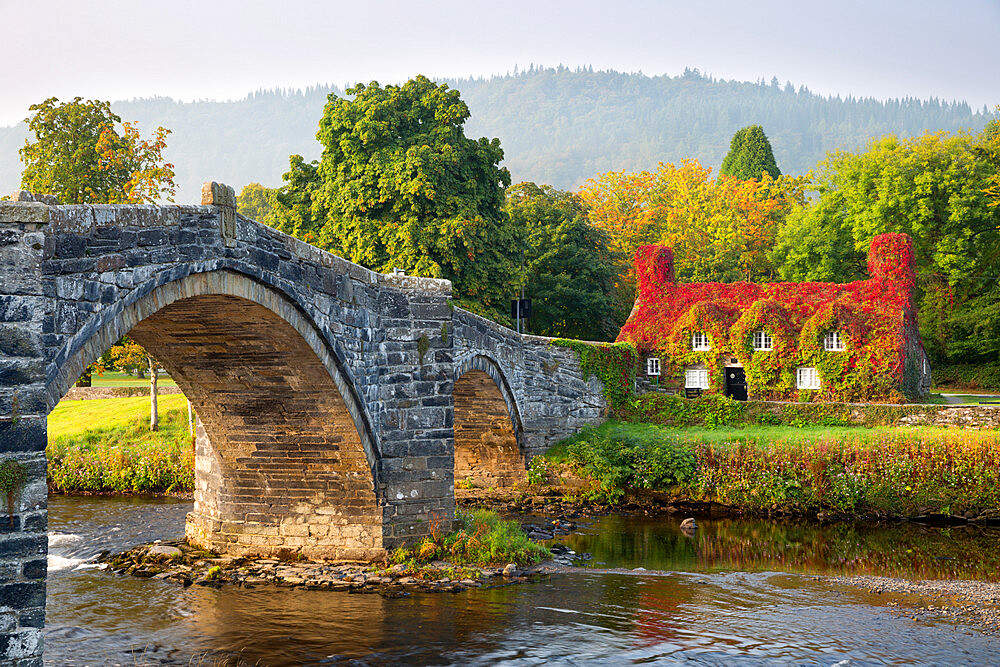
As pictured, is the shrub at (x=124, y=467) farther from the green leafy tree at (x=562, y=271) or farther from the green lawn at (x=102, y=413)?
the green leafy tree at (x=562, y=271)

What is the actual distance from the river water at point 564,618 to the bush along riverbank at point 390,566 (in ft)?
1.05

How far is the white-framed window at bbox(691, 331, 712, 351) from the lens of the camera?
30.5m

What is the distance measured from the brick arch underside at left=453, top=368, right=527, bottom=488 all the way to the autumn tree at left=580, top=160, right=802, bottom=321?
1682 cm

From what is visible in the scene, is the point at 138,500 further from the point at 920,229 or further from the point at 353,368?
the point at 920,229

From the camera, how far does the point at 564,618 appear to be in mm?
12844

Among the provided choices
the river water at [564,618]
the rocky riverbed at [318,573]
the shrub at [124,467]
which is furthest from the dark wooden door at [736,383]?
the shrub at [124,467]

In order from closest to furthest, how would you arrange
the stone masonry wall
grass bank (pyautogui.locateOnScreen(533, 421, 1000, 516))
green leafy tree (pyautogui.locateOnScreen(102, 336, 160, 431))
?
grass bank (pyautogui.locateOnScreen(533, 421, 1000, 516))
the stone masonry wall
green leafy tree (pyautogui.locateOnScreen(102, 336, 160, 431))

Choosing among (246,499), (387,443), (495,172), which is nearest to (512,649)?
(387,443)

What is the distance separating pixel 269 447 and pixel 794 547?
1019cm

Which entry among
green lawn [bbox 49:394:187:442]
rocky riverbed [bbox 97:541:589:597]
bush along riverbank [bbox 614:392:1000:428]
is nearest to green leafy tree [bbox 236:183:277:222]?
green lawn [bbox 49:394:187:442]

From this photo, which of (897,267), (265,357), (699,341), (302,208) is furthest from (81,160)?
(897,267)

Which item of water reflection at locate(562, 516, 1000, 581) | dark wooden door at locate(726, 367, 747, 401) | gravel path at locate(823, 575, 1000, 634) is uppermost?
dark wooden door at locate(726, 367, 747, 401)

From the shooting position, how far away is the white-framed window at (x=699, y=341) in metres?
30.5

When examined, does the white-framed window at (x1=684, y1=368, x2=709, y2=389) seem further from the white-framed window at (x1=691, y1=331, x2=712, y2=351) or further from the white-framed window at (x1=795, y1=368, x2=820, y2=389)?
the white-framed window at (x1=795, y1=368, x2=820, y2=389)
